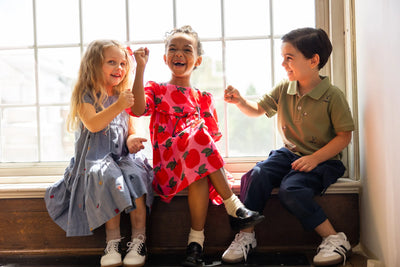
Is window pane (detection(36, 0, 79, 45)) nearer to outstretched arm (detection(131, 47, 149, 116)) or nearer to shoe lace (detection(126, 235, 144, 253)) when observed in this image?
outstretched arm (detection(131, 47, 149, 116))

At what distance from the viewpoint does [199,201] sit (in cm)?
178

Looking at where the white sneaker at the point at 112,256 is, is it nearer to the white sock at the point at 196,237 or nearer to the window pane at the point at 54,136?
the white sock at the point at 196,237

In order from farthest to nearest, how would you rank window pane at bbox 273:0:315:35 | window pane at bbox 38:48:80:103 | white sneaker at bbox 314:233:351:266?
window pane at bbox 38:48:80:103, window pane at bbox 273:0:315:35, white sneaker at bbox 314:233:351:266

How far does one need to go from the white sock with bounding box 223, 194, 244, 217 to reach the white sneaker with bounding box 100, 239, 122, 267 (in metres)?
0.47

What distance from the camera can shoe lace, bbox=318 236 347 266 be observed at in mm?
1665

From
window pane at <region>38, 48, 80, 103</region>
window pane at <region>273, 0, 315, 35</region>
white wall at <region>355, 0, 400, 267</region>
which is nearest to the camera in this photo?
white wall at <region>355, 0, 400, 267</region>

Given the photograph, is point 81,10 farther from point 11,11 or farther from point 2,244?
point 2,244

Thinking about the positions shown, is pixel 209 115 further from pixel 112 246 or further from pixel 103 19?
pixel 103 19

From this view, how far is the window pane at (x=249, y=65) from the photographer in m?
2.27

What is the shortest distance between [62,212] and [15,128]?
0.78m

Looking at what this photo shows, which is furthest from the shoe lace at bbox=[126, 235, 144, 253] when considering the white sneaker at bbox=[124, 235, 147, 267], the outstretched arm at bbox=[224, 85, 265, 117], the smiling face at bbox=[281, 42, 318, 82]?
the smiling face at bbox=[281, 42, 318, 82]

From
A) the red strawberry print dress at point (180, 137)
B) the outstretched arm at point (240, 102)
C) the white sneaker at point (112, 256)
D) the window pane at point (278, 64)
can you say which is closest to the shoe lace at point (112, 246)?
the white sneaker at point (112, 256)

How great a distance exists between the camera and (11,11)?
2.41 metres

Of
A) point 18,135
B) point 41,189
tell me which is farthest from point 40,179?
point 18,135
